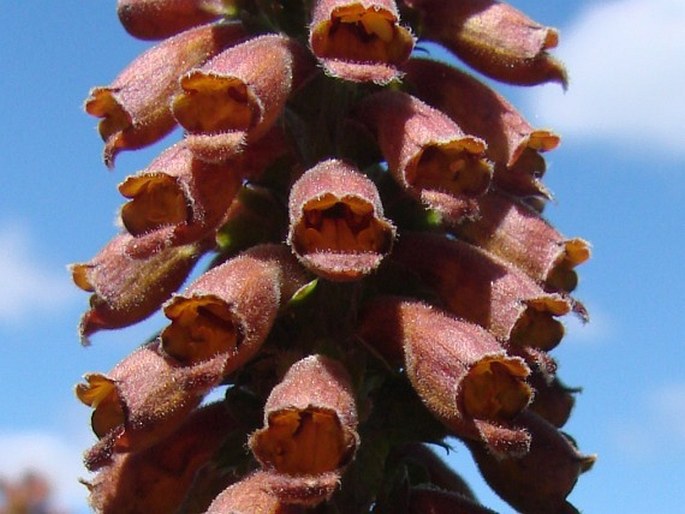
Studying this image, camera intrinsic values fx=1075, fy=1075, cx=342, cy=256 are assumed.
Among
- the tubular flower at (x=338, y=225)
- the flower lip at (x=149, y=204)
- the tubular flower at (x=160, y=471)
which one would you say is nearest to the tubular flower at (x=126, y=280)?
the flower lip at (x=149, y=204)

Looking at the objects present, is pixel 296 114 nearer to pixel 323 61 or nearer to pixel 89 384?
pixel 323 61

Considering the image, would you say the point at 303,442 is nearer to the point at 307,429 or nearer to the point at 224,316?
the point at 307,429

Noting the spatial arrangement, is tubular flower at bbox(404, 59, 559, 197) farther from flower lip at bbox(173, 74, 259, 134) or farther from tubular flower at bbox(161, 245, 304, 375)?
tubular flower at bbox(161, 245, 304, 375)

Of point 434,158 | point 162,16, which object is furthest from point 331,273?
point 162,16

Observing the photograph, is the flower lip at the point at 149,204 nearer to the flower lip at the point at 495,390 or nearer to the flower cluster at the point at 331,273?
the flower cluster at the point at 331,273

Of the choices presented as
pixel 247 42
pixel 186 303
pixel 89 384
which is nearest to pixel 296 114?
pixel 247 42
